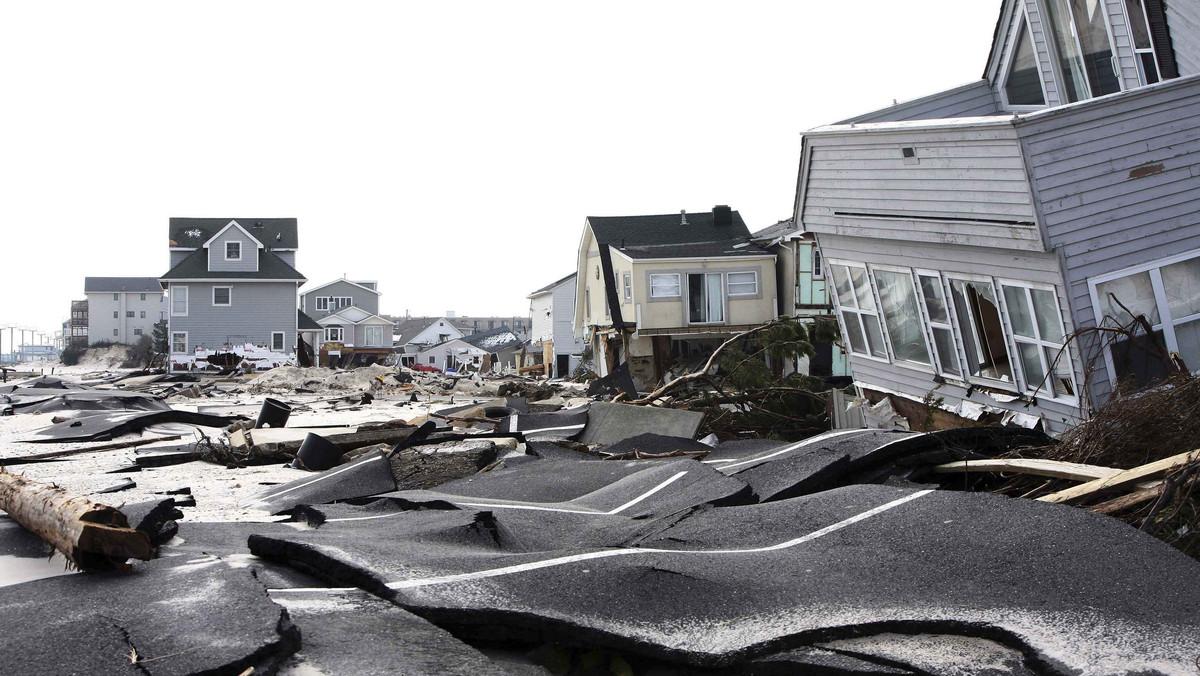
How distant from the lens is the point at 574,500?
7.25m

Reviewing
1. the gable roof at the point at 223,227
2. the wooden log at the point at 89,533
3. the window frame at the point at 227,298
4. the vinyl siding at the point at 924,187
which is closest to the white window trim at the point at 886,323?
the vinyl siding at the point at 924,187

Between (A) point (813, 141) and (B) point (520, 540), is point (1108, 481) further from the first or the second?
(A) point (813, 141)

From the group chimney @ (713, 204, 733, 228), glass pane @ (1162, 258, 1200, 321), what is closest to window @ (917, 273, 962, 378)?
glass pane @ (1162, 258, 1200, 321)

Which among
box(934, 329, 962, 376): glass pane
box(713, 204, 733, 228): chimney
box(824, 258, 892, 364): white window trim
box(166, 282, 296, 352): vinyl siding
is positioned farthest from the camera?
box(166, 282, 296, 352): vinyl siding

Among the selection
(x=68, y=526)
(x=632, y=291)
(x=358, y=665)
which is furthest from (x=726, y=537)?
(x=632, y=291)

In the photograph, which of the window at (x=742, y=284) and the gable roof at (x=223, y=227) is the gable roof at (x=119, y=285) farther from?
the window at (x=742, y=284)

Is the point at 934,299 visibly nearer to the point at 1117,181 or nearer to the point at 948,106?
the point at 1117,181

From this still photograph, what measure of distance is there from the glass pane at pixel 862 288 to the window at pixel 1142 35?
3.90 meters

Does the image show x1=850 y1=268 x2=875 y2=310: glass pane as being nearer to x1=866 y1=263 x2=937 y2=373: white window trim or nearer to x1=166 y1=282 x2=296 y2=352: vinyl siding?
x1=866 y1=263 x2=937 y2=373: white window trim

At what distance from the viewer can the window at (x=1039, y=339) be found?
8.56 m

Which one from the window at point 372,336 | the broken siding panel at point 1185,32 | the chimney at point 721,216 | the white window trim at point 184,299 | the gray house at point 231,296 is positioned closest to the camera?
the broken siding panel at point 1185,32

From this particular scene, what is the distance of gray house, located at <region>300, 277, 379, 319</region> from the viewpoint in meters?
71.8

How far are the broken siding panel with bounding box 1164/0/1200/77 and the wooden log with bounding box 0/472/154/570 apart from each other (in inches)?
399

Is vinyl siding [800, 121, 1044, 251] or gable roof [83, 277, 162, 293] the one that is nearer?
vinyl siding [800, 121, 1044, 251]
